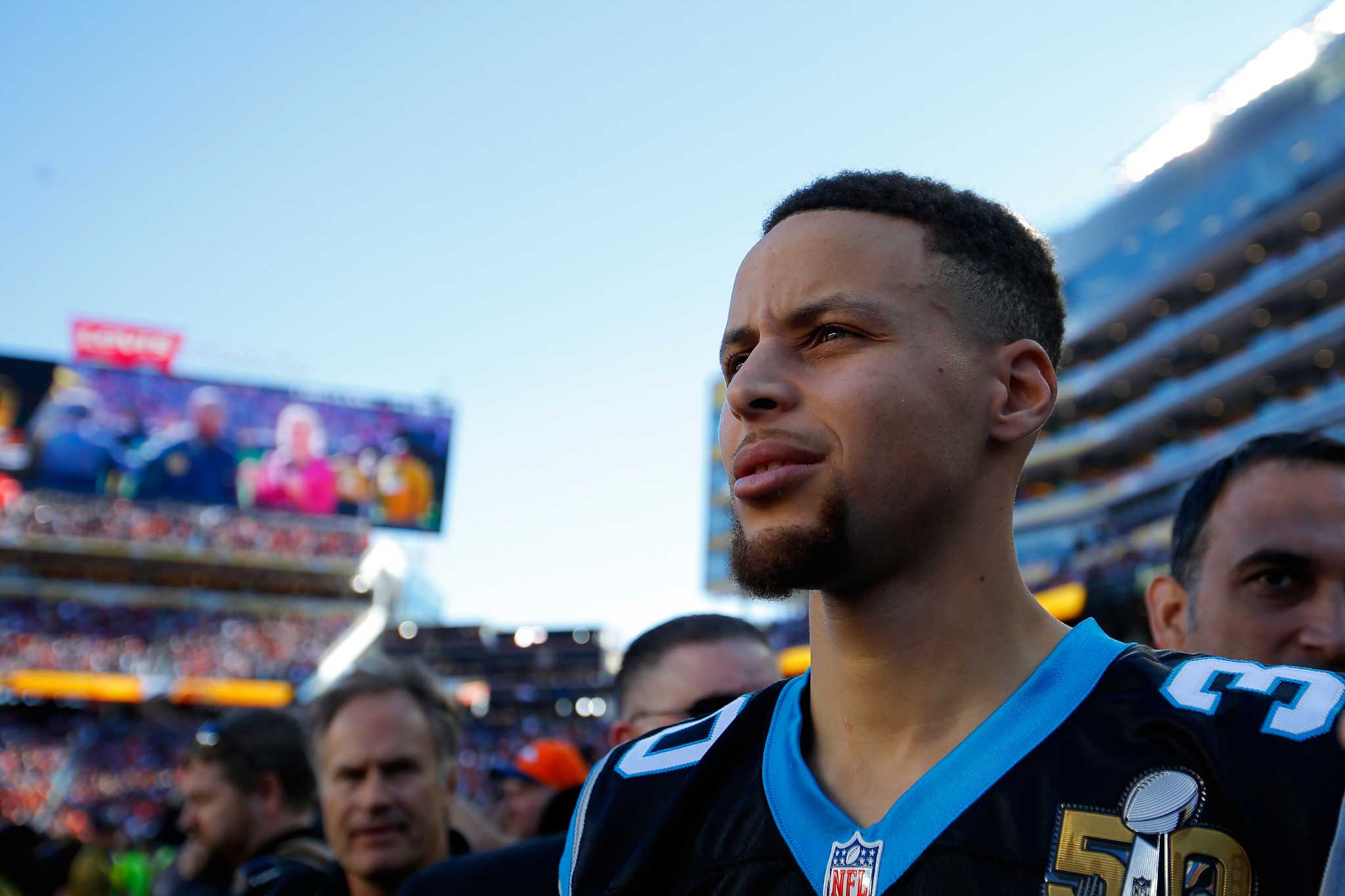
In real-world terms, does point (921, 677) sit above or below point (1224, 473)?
below

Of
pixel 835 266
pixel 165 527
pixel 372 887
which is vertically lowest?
pixel 372 887

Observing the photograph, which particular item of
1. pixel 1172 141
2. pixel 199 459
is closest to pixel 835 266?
pixel 199 459

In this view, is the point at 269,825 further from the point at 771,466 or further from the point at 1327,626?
the point at 1327,626

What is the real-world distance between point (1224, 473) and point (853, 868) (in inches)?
57.8

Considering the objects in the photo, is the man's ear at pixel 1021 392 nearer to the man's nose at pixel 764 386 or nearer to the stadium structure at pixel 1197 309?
the man's nose at pixel 764 386

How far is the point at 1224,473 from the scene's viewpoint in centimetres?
244

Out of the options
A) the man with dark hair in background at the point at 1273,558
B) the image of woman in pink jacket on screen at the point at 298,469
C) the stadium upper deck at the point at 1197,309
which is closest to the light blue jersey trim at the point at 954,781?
the man with dark hair in background at the point at 1273,558

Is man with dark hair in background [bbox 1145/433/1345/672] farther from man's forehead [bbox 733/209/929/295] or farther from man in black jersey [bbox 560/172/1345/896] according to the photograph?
man's forehead [bbox 733/209/929/295]

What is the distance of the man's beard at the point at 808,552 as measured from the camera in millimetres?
1577

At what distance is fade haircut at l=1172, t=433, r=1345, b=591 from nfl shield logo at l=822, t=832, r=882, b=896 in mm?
1278

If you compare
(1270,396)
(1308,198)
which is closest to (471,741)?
(1270,396)

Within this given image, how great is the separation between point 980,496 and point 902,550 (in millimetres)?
171

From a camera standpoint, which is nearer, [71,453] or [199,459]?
[71,453]

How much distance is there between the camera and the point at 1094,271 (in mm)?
45281
